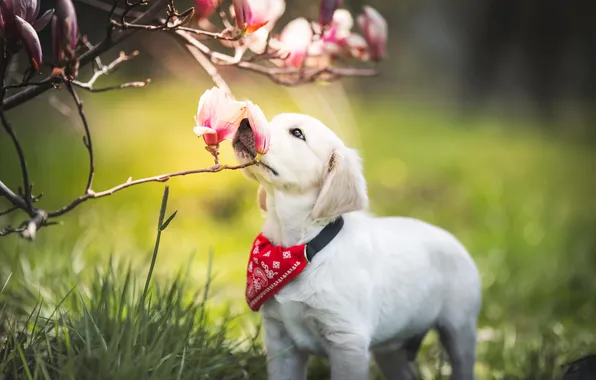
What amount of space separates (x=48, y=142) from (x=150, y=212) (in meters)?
1.71

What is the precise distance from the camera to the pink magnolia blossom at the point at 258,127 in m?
1.79

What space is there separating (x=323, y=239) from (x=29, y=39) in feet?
3.14

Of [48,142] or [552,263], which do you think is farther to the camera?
[48,142]

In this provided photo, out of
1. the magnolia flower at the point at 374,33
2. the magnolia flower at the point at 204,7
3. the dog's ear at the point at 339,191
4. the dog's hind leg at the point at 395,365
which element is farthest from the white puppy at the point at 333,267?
the magnolia flower at the point at 374,33

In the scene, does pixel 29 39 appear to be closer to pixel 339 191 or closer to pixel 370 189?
pixel 339 191

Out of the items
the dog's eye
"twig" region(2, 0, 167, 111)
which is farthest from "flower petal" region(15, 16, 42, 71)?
the dog's eye

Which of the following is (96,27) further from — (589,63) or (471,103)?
(589,63)

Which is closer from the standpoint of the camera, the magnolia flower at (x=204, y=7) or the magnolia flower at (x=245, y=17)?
the magnolia flower at (x=245, y=17)

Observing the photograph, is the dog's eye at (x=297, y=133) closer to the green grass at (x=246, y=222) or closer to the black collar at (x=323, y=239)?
the black collar at (x=323, y=239)

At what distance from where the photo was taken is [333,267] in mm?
2068

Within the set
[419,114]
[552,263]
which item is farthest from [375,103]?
[552,263]

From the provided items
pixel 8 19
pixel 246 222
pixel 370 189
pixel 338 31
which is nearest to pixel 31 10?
pixel 8 19

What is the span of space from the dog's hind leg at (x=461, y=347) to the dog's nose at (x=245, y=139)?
954mm

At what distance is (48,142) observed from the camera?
20.4 ft
